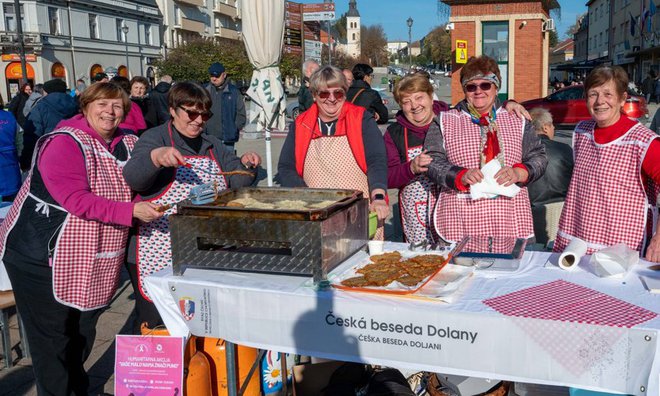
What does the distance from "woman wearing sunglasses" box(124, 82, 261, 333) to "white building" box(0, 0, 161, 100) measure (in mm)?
38345

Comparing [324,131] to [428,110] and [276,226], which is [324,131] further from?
[276,226]

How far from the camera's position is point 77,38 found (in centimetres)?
4116

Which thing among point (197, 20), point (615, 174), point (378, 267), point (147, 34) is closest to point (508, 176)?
point (615, 174)

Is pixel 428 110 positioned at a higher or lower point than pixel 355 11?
lower

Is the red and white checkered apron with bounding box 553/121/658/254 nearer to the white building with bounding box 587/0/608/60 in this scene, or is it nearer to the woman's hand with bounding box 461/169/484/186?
the woman's hand with bounding box 461/169/484/186

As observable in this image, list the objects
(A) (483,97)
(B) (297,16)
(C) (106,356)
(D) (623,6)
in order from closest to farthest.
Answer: (A) (483,97) < (C) (106,356) < (B) (297,16) < (D) (623,6)

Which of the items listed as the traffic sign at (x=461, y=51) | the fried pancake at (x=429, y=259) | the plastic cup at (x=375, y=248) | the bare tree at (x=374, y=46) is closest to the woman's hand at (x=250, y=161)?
the plastic cup at (x=375, y=248)

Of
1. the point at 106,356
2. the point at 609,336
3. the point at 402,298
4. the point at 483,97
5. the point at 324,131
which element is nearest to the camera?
the point at 609,336

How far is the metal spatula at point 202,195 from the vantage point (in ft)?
A: 8.73

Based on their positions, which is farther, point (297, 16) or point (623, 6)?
point (623, 6)

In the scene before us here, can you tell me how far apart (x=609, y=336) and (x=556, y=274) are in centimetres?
55

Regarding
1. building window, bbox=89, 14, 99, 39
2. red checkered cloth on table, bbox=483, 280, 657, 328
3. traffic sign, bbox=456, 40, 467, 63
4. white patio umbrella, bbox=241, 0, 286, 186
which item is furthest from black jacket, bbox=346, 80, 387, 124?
building window, bbox=89, 14, 99, 39

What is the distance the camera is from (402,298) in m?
2.20

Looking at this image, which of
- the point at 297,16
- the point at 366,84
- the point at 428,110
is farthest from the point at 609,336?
the point at 297,16
